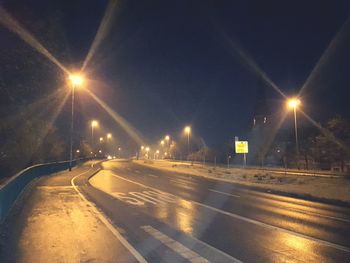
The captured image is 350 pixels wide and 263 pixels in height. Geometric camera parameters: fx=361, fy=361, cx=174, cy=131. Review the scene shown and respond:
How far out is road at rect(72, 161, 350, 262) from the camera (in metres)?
8.02

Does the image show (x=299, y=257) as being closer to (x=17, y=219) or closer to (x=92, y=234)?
(x=92, y=234)

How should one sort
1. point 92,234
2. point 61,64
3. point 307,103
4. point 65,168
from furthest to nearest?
point 307,103 → point 65,168 → point 61,64 → point 92,234

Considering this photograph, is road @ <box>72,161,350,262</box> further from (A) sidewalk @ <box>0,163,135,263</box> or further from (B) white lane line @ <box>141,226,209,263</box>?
(A) sidewalk @ <box>0,163,135,263</box>

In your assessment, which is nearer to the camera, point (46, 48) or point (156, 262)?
point (156, 262)

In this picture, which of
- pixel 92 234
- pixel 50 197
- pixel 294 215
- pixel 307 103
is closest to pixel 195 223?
pixel 92 234

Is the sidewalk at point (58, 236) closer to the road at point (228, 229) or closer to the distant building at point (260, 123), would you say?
the road at point (228, 229)

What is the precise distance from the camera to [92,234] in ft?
32.6

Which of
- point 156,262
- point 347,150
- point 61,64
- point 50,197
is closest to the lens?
point 156,262

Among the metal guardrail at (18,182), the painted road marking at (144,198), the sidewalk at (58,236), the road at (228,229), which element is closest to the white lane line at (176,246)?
the road at (228,229)

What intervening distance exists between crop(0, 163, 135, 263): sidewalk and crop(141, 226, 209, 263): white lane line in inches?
42.7

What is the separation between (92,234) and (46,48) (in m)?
19.9

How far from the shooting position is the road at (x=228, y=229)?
26.3 feet

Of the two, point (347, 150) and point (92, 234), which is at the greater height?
point (347, 150)

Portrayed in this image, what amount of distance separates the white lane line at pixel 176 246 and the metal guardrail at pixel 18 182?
5.10 metres
